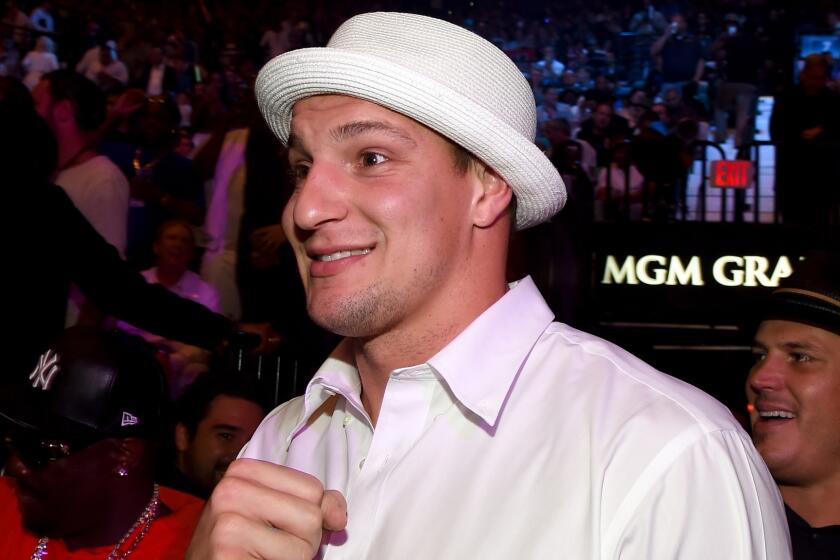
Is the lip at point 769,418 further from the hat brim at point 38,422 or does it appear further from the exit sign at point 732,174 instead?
the exit sign at point 732,174

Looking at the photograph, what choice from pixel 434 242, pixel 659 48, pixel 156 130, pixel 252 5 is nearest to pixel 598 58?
pixel 659 48

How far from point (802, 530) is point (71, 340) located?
235 centimetres

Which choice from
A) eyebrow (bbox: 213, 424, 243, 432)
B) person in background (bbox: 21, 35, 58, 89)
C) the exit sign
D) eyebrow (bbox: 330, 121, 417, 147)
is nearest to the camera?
eyebrow (bbox: 330, 121, 417, 147)

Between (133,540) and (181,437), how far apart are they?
1.21 meters

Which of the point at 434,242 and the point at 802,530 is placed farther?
the point at 802,530

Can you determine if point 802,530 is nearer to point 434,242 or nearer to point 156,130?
point 434,242

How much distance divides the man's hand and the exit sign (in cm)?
740

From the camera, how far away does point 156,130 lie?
270 inches

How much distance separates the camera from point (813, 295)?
297 cm

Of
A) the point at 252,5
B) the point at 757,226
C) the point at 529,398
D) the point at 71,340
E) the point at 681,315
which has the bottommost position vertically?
the point at 681,315

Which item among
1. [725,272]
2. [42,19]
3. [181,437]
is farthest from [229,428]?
[42,19]

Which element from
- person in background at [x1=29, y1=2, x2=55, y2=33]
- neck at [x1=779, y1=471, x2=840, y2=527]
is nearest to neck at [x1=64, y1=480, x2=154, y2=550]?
neck at [x1=779, y1=471, x2=840, y2=527]

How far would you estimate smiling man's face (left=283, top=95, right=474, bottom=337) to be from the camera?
1729mm

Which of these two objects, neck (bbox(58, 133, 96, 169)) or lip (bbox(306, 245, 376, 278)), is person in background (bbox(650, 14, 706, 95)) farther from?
lip (bbox(306, 245, 376, 278))
